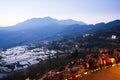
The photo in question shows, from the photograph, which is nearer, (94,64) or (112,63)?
(94,64)

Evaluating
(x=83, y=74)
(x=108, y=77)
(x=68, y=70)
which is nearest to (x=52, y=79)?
(x=68, y=70)

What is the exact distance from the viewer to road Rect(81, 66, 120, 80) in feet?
19.8

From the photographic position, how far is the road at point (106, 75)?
602 cm

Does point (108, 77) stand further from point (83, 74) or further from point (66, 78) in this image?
point (66, 78)

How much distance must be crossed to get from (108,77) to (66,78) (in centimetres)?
111

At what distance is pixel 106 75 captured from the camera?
638 centimetres

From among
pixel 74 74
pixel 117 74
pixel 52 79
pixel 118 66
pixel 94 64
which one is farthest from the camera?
pixel 118 66

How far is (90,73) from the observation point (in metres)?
6.52

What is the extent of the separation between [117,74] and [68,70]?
4.35ft

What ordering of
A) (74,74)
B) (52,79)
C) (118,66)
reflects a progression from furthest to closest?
(118,66)
(74,74)
(52,79)

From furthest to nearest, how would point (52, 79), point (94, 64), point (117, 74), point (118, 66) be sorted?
point (118, 66)
point (94, 64)
point (117, 74)
point (52, 79)

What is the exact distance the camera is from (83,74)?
6246mm

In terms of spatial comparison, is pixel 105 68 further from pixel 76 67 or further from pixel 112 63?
pixel 76 67

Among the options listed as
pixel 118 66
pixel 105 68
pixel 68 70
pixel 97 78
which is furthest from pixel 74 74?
pixel 118 66
